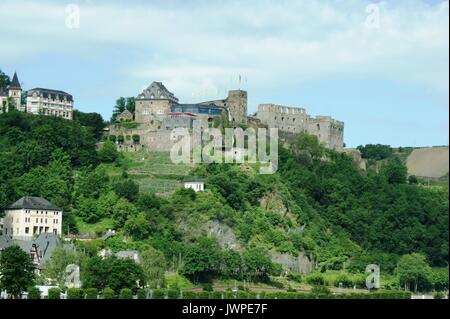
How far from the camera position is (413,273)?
92188 millimetres

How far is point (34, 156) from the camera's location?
3664 inches

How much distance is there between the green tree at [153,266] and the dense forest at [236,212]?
A: 0.08m

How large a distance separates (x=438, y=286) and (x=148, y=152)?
22.9 meters

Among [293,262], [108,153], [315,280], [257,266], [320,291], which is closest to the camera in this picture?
[320,291]

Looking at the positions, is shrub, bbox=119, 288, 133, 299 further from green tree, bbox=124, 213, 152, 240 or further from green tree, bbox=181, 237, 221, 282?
green tree, bbox=124, 213, 152, 240

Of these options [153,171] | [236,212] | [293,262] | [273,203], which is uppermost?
[153,171]

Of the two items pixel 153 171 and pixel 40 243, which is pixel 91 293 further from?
pixel 153 171

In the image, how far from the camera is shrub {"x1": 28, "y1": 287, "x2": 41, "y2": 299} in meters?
67.2

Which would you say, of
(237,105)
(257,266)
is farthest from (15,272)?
(237,105)

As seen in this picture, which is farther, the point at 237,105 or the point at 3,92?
the point at 237,105

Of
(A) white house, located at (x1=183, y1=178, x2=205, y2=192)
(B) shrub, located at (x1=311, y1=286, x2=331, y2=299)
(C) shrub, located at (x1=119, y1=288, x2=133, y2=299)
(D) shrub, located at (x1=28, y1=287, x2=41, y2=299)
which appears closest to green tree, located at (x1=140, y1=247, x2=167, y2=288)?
(C) shrub, located at (x1=119, y1=288, x2=133, y2=299)

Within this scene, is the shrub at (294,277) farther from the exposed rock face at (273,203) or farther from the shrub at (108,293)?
the shrub at (108,293)

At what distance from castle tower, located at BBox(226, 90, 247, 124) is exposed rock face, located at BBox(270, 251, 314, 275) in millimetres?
20087
